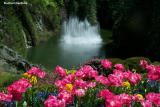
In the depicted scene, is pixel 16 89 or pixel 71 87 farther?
pixel 71 87

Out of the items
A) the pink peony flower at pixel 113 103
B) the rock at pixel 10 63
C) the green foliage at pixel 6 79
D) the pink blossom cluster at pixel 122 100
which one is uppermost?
the pink peony flower at pixel 113 103

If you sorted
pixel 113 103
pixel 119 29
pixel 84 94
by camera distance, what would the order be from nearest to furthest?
1. pixel 113 103
2. pixel 84 94
3. pixel 119 29

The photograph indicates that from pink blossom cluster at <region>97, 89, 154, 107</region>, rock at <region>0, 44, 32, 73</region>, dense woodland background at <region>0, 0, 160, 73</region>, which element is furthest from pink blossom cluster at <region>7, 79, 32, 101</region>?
dense woodland background at <region>0, 0, 160, 73</region>

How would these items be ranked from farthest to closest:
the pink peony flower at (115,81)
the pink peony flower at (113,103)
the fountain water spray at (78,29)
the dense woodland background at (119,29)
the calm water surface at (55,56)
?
Answer: the fountain water spray at (78,29)
the calm water surface at (55,56)
the dense woodland background at (119,29)
the pink peony flower at (115,81)
the pink peony flower at (113,103)

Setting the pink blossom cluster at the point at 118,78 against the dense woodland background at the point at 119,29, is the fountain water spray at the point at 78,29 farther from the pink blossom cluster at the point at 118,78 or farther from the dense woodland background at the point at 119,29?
the pink blossom cluster at the point at 118,78

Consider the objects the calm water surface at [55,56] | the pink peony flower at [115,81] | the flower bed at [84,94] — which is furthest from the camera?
the calm water surface at [55,56]

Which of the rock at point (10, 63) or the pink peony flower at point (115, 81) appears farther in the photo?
the rock at point (10, 63)

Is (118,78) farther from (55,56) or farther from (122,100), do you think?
(55,56)

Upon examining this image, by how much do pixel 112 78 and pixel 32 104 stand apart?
3.43ft

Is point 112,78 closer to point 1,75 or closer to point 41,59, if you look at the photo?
point 1,75

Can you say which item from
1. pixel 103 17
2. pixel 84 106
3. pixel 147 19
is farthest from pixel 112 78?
pixel 103 17

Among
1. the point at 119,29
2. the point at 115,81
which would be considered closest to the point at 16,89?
the point at 115,81

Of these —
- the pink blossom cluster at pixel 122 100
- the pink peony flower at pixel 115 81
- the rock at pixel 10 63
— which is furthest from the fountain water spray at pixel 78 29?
the pink blossom cluster at pixel 122 100

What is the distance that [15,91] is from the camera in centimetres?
210
